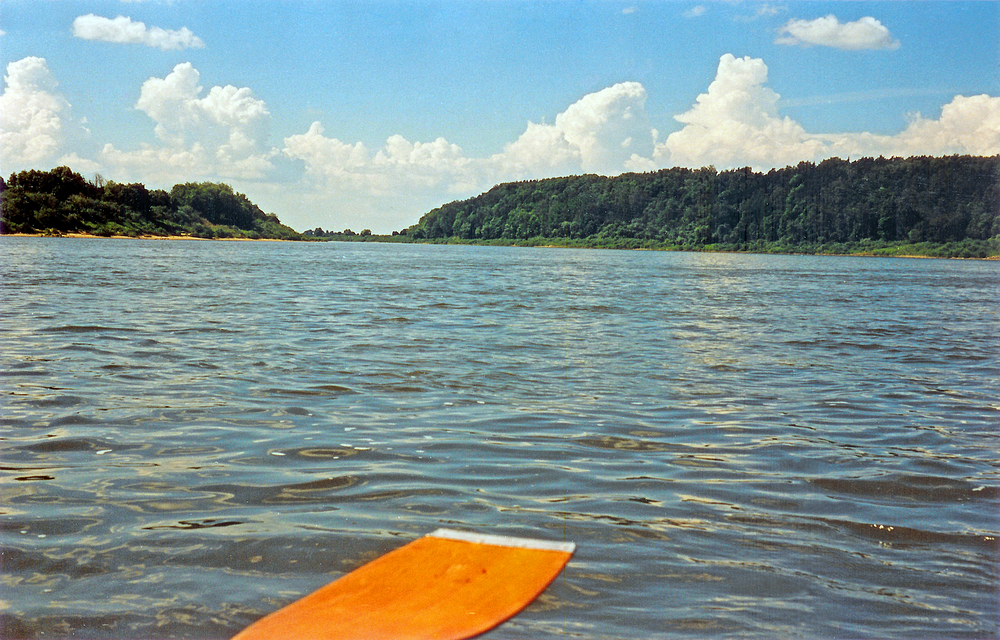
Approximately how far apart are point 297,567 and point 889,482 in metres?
4.59

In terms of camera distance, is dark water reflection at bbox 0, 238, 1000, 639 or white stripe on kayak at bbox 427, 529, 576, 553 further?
white stripe on kayak at bbox 427, 529, 576, 553

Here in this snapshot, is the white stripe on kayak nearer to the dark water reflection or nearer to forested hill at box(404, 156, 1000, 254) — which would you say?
the dark water reflection

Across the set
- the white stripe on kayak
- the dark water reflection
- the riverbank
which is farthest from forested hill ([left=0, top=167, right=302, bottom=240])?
the white stripe on kayak

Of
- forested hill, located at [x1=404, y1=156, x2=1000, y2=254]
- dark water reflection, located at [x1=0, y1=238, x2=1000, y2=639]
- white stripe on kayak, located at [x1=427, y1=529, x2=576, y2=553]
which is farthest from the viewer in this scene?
forested hill, located at [x1=404, y1=156, x2=1000, y2=254]

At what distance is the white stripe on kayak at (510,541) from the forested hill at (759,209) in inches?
3809

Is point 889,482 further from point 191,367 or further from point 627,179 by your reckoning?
point 627,179

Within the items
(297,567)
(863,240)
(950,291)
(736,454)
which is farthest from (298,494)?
(863,240)

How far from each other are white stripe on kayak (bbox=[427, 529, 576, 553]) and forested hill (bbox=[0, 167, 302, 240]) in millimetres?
108627

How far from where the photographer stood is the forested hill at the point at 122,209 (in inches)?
4124

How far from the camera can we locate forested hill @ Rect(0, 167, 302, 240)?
104750mm

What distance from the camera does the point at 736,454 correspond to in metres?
6.86

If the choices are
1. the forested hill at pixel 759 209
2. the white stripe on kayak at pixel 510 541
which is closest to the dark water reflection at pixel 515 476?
the white stripe on kayak at pixel 510 541

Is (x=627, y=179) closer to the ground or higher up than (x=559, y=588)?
higher up

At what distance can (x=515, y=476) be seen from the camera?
6062mm
